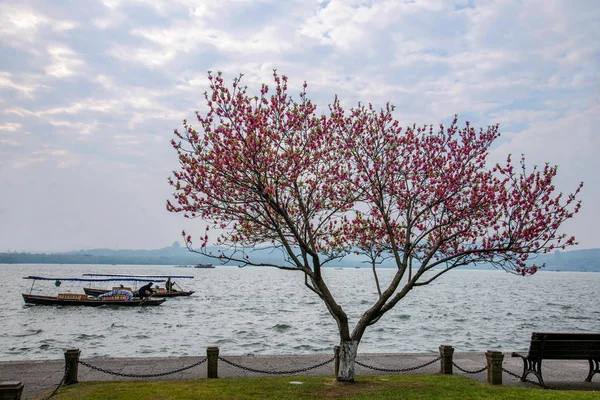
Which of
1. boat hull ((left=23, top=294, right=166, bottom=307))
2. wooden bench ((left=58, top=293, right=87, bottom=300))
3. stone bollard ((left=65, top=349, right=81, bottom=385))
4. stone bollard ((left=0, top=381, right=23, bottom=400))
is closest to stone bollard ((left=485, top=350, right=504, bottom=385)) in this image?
stone bollard ((left=65, top=349, right=81, bottom=385))

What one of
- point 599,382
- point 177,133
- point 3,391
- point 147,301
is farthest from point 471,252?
point 147,301

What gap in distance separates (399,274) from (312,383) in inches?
159

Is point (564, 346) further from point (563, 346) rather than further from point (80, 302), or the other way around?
point (80, 302)

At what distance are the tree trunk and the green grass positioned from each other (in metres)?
0.27

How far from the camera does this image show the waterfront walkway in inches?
580

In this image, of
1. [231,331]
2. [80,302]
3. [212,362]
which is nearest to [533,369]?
[212,362]

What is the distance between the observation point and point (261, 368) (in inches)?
678

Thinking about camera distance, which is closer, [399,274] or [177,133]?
[177,133]

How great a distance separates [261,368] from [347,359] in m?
4.43

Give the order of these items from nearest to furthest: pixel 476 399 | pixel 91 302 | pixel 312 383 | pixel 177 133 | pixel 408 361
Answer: pixel 476 399 < pixel 177 133 < pixel 312 383 < pixel 408 361 < pixel 91 302

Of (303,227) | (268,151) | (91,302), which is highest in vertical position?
(268,151)

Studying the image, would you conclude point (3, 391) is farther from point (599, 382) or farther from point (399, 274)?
point (599, 382)

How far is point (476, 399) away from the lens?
38.9 feet

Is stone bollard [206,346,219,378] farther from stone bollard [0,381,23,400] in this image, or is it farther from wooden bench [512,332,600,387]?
wooden bench [512,332,600,387]
